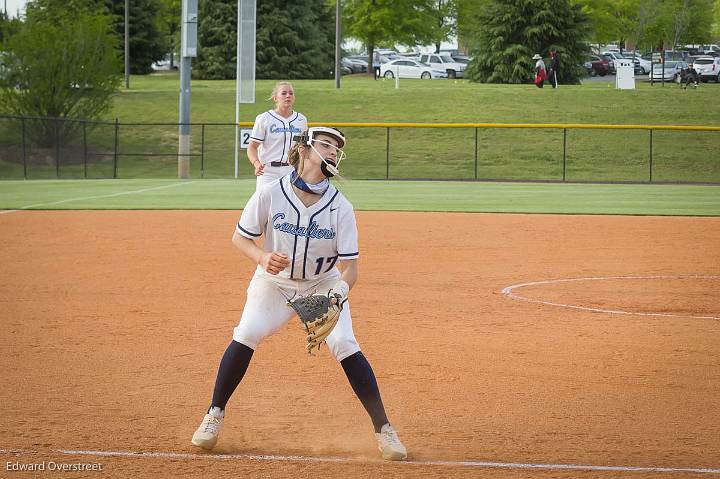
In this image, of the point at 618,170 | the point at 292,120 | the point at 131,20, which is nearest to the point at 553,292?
the point at 292,120

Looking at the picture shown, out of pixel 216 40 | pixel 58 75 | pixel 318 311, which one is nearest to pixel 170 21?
pixel 216 40

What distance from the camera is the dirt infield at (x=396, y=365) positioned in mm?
5816

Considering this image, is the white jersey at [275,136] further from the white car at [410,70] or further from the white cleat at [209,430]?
the white car at [410,70]

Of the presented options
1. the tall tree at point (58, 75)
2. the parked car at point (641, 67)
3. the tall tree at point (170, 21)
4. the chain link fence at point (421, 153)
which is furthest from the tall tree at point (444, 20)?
the tall tree at point (58, 75)

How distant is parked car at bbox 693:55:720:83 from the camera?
62.5 m

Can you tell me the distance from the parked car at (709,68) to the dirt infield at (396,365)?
51.3m

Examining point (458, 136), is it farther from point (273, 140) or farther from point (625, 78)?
point (273, 140)

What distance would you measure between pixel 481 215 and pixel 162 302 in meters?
10.9

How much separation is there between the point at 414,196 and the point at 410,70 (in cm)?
4673

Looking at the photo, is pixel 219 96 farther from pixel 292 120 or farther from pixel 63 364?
pixel 63 364

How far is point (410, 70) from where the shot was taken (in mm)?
71688

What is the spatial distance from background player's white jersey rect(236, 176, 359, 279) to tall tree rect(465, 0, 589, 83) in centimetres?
5280

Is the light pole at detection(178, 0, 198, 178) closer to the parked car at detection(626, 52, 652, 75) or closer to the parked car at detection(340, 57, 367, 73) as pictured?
the parked car at detection(626, 52, 652, 75)

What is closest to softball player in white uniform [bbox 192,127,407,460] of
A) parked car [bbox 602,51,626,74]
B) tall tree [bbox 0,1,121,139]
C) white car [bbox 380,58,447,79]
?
tall tree [bbox 0,1,121,139]
